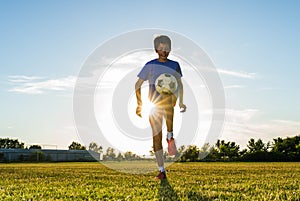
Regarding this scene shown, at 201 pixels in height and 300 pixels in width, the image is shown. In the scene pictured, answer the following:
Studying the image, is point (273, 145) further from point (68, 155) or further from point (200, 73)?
point (68, 155)

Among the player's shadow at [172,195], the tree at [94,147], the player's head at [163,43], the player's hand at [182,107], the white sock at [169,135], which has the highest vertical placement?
the player's head at [163,43]

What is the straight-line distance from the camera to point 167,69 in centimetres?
698

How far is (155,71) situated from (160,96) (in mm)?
442

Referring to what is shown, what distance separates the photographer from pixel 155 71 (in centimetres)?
689

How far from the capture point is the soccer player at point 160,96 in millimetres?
6812

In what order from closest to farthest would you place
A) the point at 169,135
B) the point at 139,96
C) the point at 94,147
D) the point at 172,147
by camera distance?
the point at 172,147 < the point at 169,135 < the point at 139,96 < the point at 94,147

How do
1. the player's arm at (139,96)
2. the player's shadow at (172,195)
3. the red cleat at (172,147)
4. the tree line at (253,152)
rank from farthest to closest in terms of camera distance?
the tree line at (253,152) → the player's arm at (139,96) → the red cleat at (172,147) → the player's shadow at (172,195)

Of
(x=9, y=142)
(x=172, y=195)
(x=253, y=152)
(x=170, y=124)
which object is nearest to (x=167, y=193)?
(x=172, y=195)

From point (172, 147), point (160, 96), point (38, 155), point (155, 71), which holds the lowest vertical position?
point (172, 147)

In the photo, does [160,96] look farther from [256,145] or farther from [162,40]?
[256,145]

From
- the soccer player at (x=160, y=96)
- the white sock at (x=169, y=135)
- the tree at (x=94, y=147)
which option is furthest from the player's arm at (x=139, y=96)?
the tree at (x=94, y=147)

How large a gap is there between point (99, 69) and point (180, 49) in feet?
6.46

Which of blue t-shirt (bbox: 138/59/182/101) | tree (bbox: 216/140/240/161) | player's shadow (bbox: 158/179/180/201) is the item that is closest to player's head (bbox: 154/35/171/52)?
blue t-shirt (bbox: 138/59/182/101)

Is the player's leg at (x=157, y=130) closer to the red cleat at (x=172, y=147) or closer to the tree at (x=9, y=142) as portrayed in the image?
the red cleat at (x=172, y=147)
